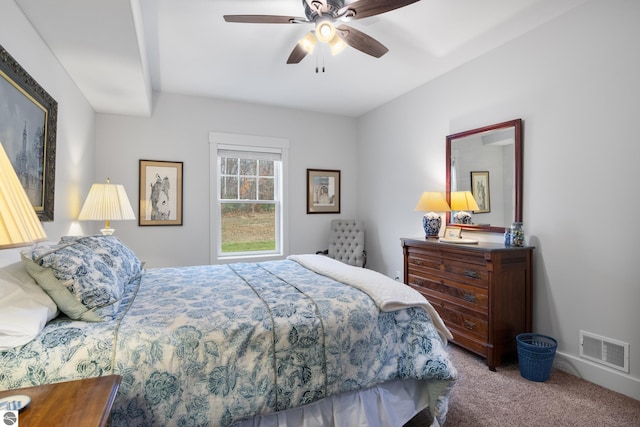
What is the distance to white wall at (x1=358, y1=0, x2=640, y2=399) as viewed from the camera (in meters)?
2.11

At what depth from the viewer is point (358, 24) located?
2.51m

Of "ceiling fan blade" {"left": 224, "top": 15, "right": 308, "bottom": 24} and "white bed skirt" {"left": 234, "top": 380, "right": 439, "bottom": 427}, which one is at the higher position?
"ceiling fan blade" {"left": 224, "top": 15, "right": 308, "bottom": 24}

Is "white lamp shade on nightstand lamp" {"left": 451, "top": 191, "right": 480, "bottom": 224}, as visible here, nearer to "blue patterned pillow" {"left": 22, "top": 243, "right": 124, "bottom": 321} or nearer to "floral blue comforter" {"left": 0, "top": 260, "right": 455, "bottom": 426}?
"floral blue comforter" {"left": 0, "top": 260, "right": 455, "bottom": 426}

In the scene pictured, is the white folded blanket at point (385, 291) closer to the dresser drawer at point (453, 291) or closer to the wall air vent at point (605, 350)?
the dresser drawer at point (453, 291)

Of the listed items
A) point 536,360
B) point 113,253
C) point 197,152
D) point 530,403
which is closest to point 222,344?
point 113,253

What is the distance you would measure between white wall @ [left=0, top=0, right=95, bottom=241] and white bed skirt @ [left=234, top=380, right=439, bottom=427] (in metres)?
2.17

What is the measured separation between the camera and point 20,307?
1.21m

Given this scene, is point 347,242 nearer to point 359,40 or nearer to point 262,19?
point 359,40

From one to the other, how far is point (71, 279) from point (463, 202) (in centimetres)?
304

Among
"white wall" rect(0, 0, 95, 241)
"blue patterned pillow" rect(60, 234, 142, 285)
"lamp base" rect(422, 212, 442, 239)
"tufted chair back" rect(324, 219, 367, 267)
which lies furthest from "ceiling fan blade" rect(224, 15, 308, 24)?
"tufted chair back" rect(324, 219, 367, 267)

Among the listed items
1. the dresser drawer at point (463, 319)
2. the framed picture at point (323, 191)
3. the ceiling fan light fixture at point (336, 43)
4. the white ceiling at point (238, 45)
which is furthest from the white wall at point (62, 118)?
the dresser drawer at point (463, 319)

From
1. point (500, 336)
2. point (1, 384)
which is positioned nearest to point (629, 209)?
point (500, 336)

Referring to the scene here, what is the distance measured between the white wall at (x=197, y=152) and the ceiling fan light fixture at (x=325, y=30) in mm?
2417

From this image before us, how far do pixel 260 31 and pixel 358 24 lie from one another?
2.62 ft
